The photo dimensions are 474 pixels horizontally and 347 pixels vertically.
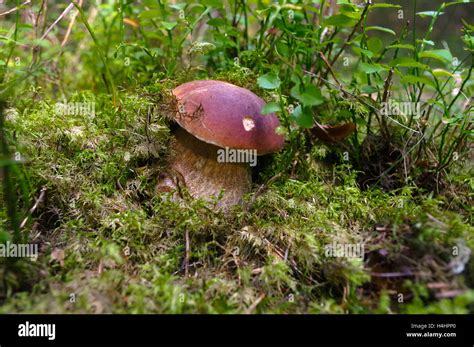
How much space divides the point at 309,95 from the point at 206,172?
0.66 m

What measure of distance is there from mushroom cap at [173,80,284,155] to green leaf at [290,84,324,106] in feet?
0.98

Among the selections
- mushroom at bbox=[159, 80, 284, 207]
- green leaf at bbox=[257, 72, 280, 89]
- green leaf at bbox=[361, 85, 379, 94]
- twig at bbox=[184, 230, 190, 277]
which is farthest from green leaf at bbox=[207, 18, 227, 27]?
twig at bbox=[184, 230, 190, 277]

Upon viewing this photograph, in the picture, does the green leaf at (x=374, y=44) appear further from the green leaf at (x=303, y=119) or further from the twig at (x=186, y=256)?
the twig at (x=186, y=256)

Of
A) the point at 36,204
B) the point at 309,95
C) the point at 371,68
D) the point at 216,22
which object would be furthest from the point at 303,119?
the point at 36,204

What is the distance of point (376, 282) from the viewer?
138 cm

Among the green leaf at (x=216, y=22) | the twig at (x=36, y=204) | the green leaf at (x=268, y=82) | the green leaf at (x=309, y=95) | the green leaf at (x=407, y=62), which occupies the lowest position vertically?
the twig at (x=36, y=204)

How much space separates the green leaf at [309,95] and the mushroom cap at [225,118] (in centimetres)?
30

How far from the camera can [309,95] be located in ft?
4.67

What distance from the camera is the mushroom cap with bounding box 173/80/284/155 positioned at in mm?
1610

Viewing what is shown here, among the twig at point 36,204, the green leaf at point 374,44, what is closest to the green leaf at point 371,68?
the green leaf at point 374,44

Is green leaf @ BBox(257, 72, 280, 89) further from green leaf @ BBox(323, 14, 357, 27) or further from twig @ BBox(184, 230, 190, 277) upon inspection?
twig @ BBox(184, 230, 190, 277)

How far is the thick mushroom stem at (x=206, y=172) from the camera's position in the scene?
1.83m
